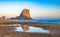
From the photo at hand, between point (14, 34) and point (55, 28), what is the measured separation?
99 centimetres

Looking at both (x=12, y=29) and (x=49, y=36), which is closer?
(x=49, y=36)

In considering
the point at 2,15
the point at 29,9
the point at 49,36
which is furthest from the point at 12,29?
the point at 49,36

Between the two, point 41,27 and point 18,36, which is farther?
point 41,27

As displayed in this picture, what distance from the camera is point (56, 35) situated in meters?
2.93

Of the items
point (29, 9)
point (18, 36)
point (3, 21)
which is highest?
point (29, 9)

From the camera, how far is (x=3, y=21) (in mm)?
3178

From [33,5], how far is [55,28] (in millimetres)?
763

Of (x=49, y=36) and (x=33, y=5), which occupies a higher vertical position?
(x=33, y=5)

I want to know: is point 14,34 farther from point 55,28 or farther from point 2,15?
point 55,28

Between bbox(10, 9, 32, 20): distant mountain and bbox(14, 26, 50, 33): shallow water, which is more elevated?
bbox(10, 9, 32, 20): distant mountain

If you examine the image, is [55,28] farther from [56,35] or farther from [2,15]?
[2,15]

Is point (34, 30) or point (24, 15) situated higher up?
point (24, 15)

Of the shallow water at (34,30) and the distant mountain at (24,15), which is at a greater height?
the distant mountain at (24,15)

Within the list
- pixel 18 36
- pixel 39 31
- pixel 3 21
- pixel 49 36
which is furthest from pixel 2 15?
pixel 49 36
